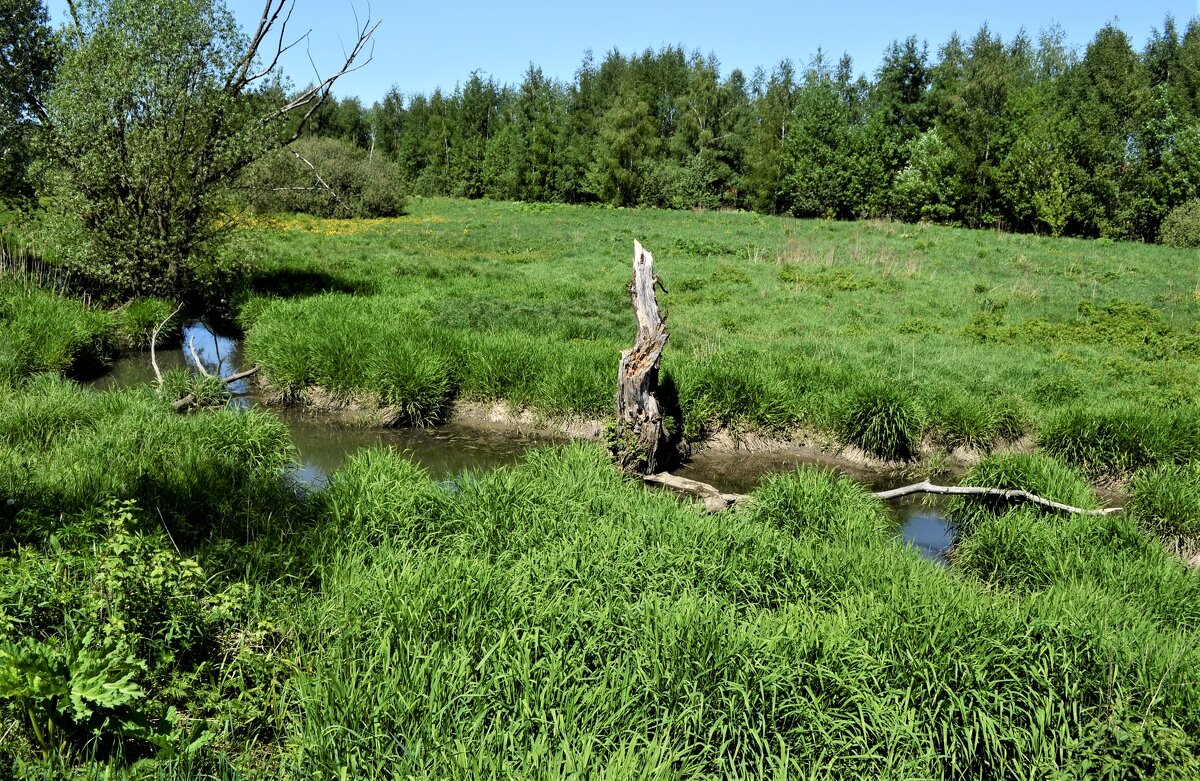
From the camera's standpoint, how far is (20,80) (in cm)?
1584

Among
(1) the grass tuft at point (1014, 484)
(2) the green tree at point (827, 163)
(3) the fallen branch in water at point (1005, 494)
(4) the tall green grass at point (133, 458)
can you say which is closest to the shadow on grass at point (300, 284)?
(4) the tall green grass at point (133, 458)

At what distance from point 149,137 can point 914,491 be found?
14.9 meters

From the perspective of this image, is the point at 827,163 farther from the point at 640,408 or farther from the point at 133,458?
the point at 133,458

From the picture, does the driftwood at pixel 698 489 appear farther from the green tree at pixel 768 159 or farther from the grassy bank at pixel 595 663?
the green tree at pixel 768 159

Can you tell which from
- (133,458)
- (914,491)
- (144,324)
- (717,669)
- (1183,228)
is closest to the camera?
(717,669)

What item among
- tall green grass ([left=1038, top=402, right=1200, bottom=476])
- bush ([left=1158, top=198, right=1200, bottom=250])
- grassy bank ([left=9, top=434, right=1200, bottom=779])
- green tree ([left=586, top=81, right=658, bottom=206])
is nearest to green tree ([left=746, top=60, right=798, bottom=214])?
green tree ([left=586, top=81, right=658, bottom=206])

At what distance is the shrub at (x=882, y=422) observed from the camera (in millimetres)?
10578

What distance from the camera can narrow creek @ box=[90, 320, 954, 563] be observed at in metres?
9.37

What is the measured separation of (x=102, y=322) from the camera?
1416 cm

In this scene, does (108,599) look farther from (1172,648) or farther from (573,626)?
(1172,648)

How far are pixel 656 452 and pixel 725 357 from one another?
11.3 feet

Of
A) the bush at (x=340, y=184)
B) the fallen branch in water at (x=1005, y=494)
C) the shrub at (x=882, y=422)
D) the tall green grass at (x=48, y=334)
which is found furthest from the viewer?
the bush at (x=340, y=184)

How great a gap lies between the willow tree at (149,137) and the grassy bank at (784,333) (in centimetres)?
225

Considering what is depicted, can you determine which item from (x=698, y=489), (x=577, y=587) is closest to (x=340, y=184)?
(x=698, y=489)
